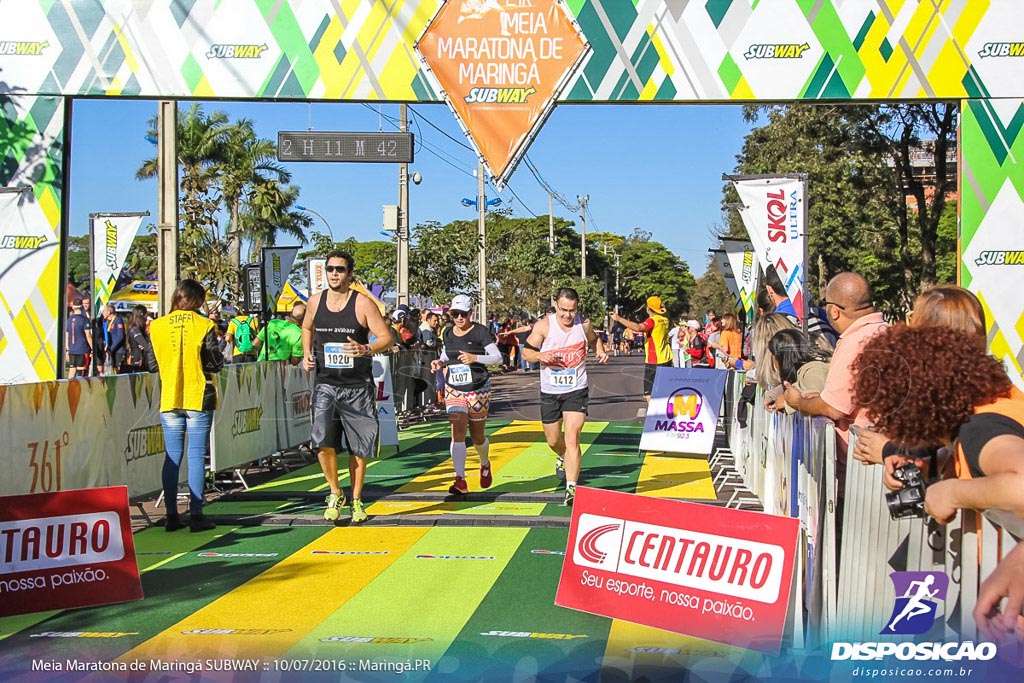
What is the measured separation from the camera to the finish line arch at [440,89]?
9.11 meters

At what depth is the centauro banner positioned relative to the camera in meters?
9.34

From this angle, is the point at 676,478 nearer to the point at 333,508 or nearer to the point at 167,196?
the point at 333,508

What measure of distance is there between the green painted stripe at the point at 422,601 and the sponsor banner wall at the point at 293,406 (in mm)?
5309

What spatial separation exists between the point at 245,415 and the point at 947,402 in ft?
30.9

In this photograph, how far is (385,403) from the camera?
14359 mm

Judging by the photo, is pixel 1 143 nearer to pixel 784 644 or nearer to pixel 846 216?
pixel 784 644

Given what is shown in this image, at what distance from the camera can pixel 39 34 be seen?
9.55 m

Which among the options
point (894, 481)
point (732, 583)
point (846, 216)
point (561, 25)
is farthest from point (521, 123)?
point (846, 216)

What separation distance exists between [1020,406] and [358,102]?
724cm

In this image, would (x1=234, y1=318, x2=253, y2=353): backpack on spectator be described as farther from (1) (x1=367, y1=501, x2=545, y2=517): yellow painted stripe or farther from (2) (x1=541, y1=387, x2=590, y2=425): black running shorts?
(2) (x1=541, y1=387, x2=590, y2=425): black running shorts

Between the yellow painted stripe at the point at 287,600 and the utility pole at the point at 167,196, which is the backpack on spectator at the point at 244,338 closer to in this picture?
the utility pole at the point at 167,196

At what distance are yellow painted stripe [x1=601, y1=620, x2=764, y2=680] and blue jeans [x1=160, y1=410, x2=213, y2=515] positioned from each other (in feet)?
13.6

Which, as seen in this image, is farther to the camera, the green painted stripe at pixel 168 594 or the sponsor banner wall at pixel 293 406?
the sponsor banner wall at pixel 293 406

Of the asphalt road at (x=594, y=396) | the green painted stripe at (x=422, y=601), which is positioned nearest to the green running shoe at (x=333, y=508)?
the green painted stripe at (x=422, y=601)
